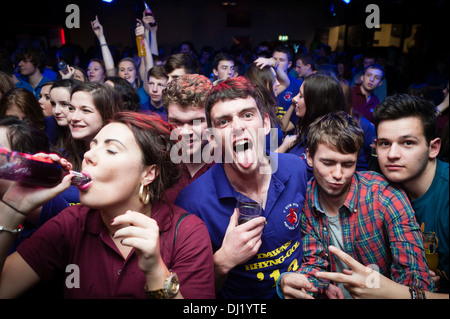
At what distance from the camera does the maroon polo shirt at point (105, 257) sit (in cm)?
136

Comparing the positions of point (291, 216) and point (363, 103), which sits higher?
point (363, 103)

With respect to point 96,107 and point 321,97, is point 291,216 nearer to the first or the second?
point 321,97

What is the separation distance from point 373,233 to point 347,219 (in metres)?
0.15

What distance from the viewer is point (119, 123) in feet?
5.16

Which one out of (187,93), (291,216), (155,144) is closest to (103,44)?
(187,93)

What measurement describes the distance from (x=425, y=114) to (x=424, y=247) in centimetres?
76

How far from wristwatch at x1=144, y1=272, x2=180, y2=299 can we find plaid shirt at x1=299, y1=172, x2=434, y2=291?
79cm

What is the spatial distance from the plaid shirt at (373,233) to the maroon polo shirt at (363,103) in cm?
334

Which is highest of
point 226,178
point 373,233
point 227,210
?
point 226,178

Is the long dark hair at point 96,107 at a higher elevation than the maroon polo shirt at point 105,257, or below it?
higher

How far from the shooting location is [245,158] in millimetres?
1730

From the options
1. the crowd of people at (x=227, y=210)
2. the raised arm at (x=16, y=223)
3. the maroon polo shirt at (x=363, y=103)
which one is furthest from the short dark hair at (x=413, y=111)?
the maroon polo shirt at (x=363, y=103)

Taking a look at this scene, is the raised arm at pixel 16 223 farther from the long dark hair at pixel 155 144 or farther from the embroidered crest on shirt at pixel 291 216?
the embroidered crest on shirt at pixel 291 216
